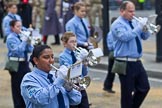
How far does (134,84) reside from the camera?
8367mm

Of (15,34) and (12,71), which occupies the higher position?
(15,34)

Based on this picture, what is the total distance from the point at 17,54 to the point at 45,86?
4149 millimetres

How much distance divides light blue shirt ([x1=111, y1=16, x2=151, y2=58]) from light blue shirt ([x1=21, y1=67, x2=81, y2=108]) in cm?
321

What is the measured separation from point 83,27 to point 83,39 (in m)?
0.21

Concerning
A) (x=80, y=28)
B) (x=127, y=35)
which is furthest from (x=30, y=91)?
(x=80, y=28)

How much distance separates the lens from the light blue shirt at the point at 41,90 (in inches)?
191

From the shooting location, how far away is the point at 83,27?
31.5 feet

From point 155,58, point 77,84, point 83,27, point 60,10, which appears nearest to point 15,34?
point 83,27

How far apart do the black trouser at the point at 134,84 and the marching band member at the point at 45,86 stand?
3243 millimetres

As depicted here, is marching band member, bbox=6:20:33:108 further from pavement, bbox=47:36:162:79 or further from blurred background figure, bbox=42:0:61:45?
blurred background figure, bbox=42:0:61:45

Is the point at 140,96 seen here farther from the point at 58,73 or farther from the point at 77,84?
the point at 58,73

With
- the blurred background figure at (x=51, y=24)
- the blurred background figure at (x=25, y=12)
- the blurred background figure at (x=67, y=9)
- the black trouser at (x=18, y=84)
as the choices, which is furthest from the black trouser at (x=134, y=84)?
the blurred background figure at (x=25, y=12)

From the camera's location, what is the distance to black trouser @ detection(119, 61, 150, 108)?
8.27 meters

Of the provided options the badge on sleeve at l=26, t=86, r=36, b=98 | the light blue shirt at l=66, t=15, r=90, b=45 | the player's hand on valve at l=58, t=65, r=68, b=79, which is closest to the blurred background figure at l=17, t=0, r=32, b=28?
the light blue shirt at l=66, t=15, r=90, b=45
